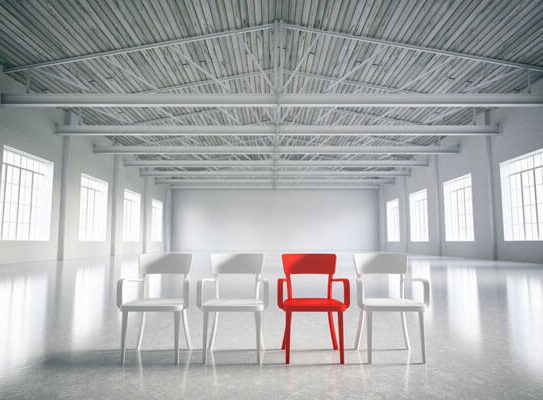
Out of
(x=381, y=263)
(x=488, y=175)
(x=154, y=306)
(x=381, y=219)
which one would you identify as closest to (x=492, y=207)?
(x=488, y=175)

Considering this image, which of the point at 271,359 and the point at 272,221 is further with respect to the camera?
the point at 272,221

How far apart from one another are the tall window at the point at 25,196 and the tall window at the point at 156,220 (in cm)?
1494

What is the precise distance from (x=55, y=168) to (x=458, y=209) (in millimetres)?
21525

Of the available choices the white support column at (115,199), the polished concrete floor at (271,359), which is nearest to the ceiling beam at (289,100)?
the polished concrete floor at (271,359)

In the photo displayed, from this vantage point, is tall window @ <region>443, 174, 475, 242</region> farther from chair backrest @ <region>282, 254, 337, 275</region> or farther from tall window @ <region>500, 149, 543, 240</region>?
chair backrest @ <region>282, 254, 337, 275</region>

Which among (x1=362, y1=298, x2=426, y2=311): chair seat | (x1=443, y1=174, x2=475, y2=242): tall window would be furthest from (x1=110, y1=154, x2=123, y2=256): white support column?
(x1=362, y1=298, x2=426, y2=311): chair seat

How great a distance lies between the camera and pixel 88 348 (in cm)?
411

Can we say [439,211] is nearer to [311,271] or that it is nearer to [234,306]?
[311,271]

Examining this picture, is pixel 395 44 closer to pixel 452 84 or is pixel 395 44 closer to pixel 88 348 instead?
pixel 452 84

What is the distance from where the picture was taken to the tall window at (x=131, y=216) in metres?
29.1

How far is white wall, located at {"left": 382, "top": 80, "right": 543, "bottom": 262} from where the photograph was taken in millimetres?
16891

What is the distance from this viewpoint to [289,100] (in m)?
14.5

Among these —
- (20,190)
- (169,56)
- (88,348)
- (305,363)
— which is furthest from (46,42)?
(305,363)

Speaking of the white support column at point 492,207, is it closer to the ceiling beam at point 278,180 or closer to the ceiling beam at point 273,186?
the ceiling beam at point 278,180
